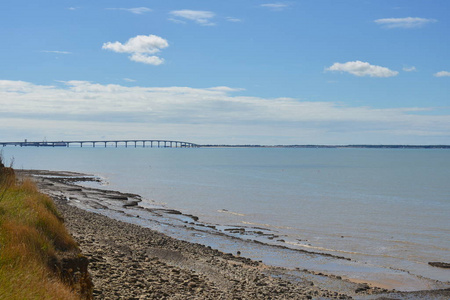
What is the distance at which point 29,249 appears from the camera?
10.4m

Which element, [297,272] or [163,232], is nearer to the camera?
[297,272]

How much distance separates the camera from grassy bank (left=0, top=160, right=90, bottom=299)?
328 inches

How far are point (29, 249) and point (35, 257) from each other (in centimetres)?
25

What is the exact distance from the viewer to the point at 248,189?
6544cm

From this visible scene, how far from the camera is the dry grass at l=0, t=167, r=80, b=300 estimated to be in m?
8.25

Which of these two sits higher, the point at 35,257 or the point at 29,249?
the point at 29,249

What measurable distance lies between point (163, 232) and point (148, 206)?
1548cm

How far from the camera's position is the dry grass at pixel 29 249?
8.25 m

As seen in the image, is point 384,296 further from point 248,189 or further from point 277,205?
point 248,189

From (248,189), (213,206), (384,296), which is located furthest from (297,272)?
(248,189)

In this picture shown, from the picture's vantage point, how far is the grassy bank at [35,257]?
8.32 meters

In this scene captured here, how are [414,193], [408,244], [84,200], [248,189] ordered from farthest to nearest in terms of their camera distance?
1. [248,189]
2. [414,193]
3. [84,200]
4. [408,244]

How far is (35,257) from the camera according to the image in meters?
10.3

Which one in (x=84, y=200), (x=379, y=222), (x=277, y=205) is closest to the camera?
(x=379, y=222)
